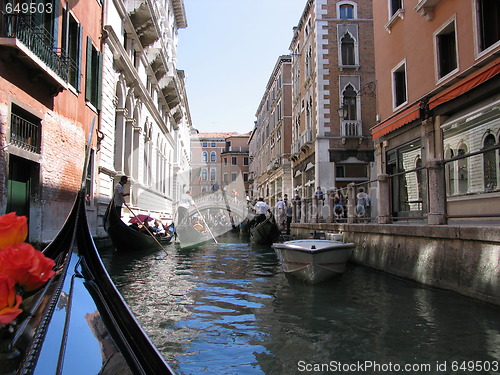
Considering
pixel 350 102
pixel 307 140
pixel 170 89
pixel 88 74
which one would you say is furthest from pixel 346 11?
pixel 88 74

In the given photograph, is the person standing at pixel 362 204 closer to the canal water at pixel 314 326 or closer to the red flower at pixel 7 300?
the canal water at pixel 314 326

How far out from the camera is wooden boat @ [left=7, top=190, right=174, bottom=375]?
1187 millimetres

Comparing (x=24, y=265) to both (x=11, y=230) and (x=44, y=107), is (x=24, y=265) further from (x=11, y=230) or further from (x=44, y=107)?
(x=44, y=107)

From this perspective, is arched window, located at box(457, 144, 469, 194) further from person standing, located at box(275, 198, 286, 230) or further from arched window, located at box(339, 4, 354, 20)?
arched window, located at box(339, 4, 354, 20)

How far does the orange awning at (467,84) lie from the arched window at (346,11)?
370 inches

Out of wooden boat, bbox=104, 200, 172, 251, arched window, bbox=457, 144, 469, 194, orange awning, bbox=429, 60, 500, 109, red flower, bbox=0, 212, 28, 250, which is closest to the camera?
red flower, bbox=0, 212, 28, 250

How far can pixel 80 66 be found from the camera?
26.7ft

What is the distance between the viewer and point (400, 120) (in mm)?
8508

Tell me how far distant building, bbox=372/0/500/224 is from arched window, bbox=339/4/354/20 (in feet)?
18.4

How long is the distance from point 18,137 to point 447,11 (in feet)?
24.2

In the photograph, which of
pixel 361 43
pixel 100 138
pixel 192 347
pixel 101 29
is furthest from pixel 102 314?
pixel 361 43

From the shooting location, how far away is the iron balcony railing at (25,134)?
234 inches

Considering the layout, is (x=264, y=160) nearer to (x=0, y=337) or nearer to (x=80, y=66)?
(x=80, y=66)

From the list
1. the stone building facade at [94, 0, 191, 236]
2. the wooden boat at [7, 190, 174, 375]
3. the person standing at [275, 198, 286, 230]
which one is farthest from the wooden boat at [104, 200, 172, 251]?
the person standing at [275, 198, 286, 230]
